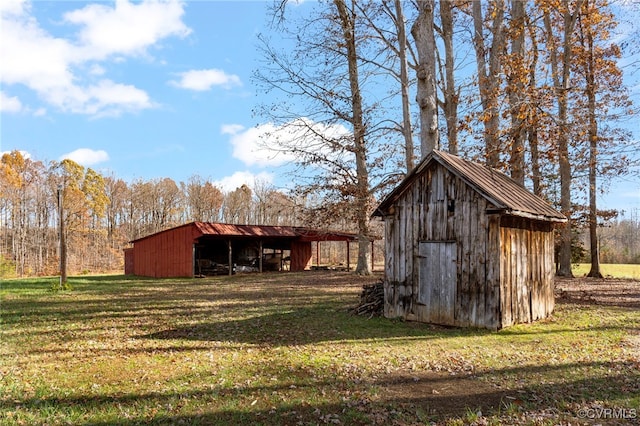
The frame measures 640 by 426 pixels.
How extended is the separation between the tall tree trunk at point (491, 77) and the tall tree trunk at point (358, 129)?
17.8 feet

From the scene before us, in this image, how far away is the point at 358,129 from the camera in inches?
835

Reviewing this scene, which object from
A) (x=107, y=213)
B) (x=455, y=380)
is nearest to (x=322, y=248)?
(x=107, y=213)

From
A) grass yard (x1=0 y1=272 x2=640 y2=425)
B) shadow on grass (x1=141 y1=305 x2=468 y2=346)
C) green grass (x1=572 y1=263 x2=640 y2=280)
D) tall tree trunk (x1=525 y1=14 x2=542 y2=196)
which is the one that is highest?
tall tree trunk (x1=525 y1=14 x2=542 y2=196)

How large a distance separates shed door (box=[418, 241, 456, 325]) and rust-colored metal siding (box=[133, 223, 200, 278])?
65.9ft

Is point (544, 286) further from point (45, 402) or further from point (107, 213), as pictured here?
point (107, 213)

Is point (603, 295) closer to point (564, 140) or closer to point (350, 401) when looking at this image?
point (564, 140)

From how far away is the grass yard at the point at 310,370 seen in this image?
202 inches

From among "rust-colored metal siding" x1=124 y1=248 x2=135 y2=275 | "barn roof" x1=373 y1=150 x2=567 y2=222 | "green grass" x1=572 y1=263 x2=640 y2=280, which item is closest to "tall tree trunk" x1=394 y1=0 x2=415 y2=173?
"barn roof" x1=373 y1=150 x2=567 y2=222

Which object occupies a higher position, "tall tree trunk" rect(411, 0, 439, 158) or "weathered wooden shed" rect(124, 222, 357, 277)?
"tall tree trunk" rect(411, 0, 439, 158)

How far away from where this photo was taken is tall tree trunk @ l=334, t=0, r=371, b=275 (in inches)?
833

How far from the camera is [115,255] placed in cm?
4709

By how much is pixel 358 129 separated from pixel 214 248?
58.7 ft

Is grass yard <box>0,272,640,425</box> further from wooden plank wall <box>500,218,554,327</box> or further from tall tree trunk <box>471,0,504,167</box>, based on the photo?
tall tree trunk <box>471,0,504,167</box>

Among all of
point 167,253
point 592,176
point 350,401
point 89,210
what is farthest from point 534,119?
point 89,210
